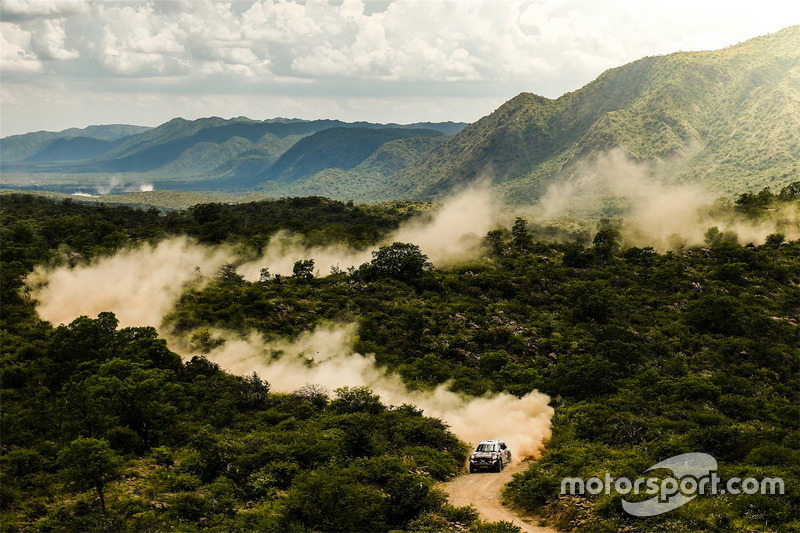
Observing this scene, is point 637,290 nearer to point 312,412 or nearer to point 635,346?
point 635,346

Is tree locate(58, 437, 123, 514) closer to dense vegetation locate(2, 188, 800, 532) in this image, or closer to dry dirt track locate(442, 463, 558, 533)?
dense vegetation locate(2, 188, 800, 532)

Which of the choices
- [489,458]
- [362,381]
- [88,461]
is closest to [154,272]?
[362,381]

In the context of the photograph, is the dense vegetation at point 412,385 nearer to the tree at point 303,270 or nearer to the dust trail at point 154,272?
the tree at point 303,270

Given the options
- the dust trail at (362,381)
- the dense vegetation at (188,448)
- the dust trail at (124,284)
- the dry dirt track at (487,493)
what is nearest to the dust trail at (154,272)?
the dust trail at (124,284)

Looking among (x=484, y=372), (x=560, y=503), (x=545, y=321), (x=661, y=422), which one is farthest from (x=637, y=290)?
(x=560, y=503)

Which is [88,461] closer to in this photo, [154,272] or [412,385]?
[412,385]

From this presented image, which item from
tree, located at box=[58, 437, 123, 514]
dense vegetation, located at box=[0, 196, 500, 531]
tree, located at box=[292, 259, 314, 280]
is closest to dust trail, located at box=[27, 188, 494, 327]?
tree, located at box=[292, 259, 314, 280]

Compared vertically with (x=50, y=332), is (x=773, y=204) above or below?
above
